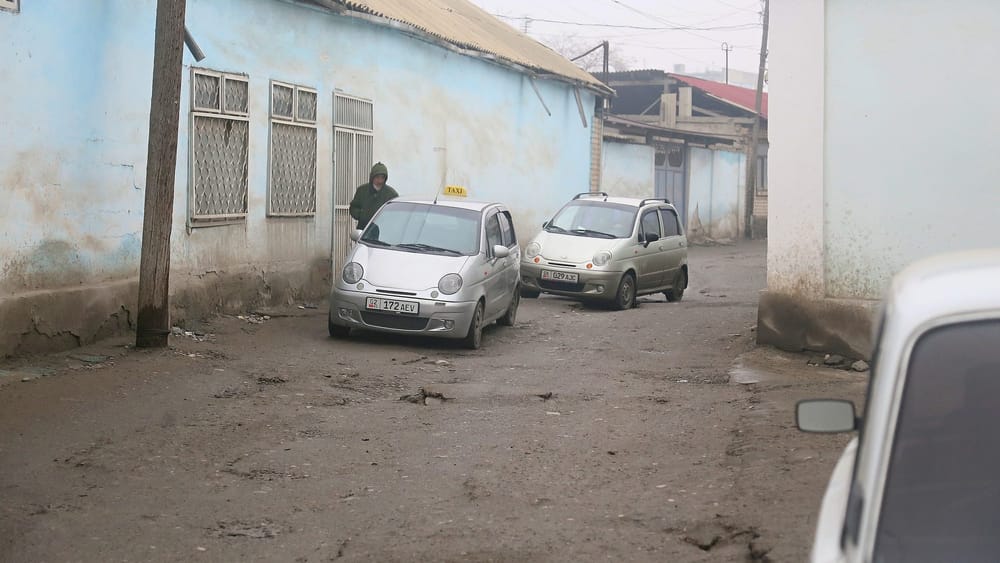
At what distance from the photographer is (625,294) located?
1747cm

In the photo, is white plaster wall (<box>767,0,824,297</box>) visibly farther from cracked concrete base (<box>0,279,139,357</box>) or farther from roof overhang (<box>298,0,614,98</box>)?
roof overhang (<box>298,0,614,98</box>)

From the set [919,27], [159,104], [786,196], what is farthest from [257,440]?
[919,27]

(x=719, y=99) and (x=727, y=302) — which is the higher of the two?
(x=719, y=99)

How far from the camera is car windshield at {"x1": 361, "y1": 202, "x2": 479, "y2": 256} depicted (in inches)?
511

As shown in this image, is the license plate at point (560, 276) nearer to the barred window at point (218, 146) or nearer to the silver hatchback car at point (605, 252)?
the silver hatchback car at point (605, 252)

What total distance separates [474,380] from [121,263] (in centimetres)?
387

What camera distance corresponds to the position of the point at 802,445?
25.3ft

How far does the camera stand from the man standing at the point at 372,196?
15.5 meters

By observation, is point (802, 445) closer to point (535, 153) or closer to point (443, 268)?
point (443, 268)

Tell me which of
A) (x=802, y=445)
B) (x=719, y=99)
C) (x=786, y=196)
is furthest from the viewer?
(x=719, y=99)

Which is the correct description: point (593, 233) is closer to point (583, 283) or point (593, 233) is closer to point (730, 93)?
point (583, 283)

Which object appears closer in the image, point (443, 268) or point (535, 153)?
point (443, 268)

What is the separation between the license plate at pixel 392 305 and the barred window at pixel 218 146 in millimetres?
2464

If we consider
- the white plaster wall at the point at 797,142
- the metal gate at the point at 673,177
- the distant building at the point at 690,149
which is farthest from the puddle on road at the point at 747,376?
the metal gate at the point at 673,177
